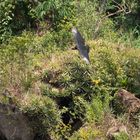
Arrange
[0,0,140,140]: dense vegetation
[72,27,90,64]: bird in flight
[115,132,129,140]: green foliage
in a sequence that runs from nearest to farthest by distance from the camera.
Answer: [115,132,129,140]: green foliage
[0,0,140,140]: dense vegetation
[72,27,90,64]: bird in flight

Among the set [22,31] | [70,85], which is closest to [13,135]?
[70,85]

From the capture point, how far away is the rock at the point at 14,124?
19.7 feet

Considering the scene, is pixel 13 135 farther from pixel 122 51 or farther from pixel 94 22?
pixel 94 22

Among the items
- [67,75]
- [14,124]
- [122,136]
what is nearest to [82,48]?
[67,75]

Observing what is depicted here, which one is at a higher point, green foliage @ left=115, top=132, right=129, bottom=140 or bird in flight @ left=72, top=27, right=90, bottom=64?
bird in flight @ left=72, top=27, right=90, bottom=64

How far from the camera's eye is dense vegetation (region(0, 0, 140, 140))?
19.5 feet

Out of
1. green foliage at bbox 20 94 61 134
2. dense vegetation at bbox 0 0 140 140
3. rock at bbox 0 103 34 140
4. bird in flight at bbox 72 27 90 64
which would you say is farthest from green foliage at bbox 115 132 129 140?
bird in flight at bbox 72 27 90 64

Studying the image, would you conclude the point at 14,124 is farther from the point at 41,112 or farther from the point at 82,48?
the point at 82,48

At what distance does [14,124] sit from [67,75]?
0.93 metres

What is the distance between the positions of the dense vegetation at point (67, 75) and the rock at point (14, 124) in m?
0.08

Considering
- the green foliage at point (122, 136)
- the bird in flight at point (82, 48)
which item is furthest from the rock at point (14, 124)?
A: the green foliage at point (122, 136)

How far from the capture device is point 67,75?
249 inches

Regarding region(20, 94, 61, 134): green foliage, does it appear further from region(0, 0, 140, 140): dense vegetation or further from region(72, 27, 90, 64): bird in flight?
region(72, 27, 90, 64): bird in flight

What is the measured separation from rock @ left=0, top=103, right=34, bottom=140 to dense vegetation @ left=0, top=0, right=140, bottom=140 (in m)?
0.08
